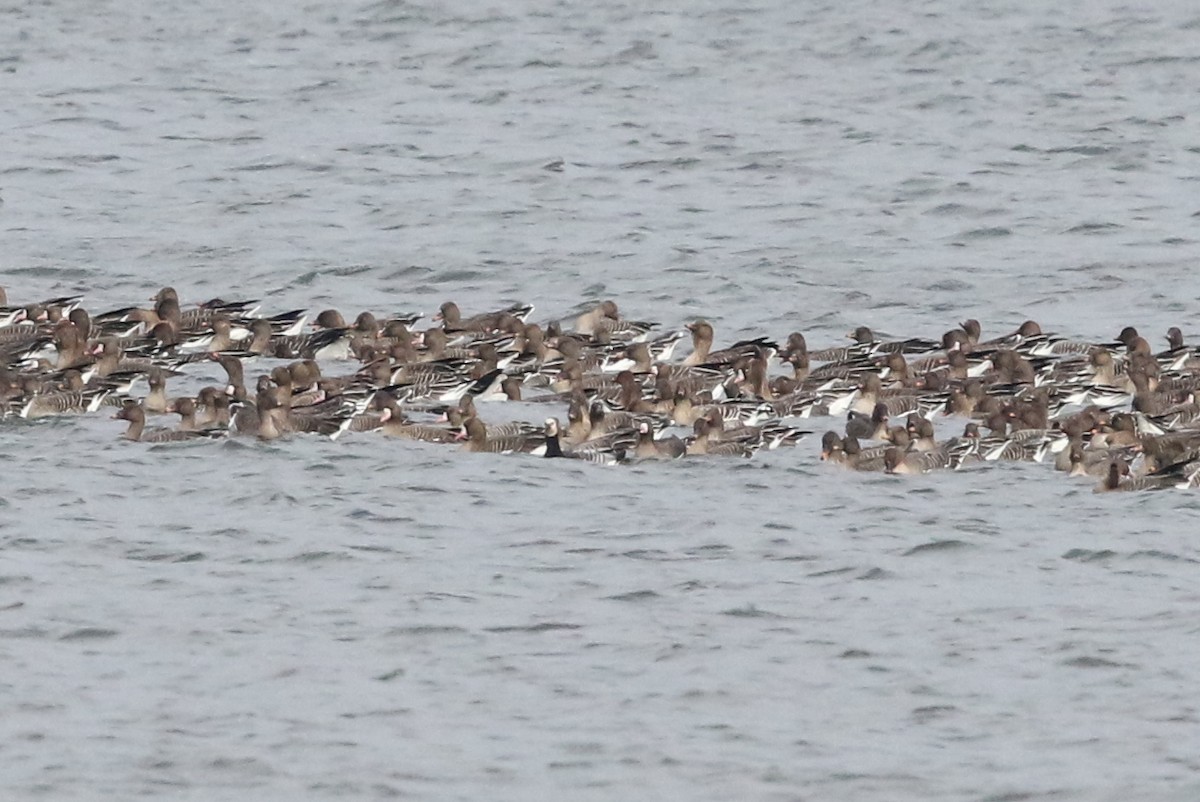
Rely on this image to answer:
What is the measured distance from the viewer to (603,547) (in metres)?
16.8

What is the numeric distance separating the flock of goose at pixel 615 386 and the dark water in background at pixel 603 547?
0.46 m

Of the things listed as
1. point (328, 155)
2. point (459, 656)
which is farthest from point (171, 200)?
point (459, 656)

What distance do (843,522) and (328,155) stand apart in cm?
2279

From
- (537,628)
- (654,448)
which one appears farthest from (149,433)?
(537,628)

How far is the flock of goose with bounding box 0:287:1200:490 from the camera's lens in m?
19.4

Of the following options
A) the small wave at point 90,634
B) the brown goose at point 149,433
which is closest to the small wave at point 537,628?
the small wave at point 90,634

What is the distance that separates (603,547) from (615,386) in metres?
5.04

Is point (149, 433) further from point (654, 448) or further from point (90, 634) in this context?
point (90, 634)

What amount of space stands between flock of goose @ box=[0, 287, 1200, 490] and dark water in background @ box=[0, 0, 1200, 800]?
463mm

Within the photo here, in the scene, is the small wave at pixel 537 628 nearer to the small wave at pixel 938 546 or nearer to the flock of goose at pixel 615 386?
the small wave at pixel 938 546

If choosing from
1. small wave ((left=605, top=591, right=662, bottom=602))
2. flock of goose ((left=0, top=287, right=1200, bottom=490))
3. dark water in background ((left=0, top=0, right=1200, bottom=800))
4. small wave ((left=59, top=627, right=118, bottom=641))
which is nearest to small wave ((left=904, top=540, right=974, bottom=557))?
dark water in background ((left=0, top=0, right=1200, bottom=800))

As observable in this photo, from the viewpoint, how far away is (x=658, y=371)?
875 inches

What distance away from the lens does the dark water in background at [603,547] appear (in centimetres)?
1291

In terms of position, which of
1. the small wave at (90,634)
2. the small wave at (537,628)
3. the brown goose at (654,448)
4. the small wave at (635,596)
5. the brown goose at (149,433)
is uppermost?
the brown goose at (149,433)
